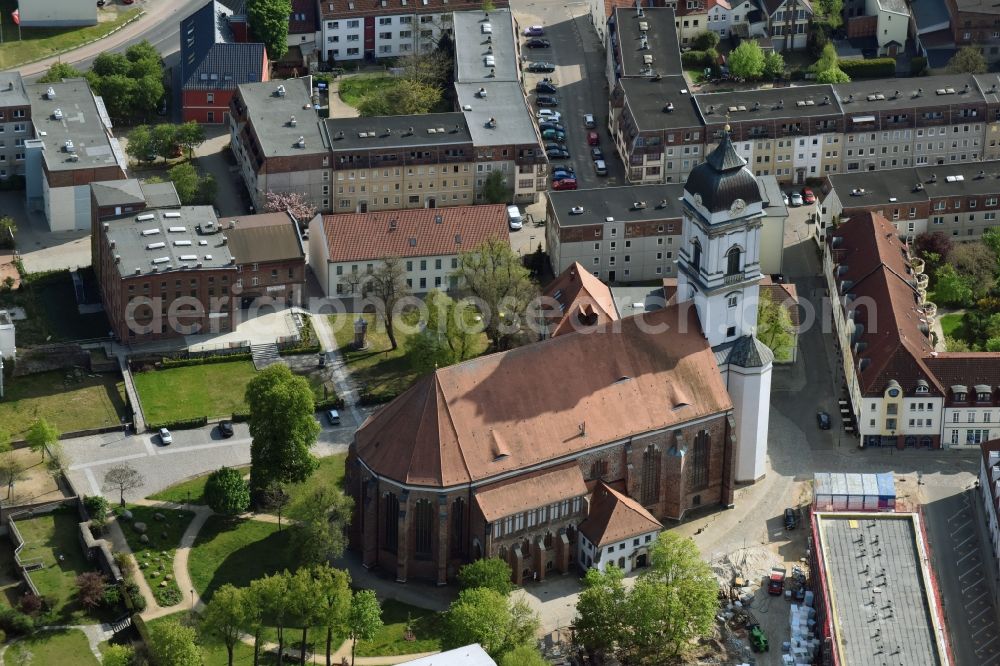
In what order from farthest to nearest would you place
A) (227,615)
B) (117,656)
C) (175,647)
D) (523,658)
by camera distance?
1. (227,615)
2. (117,656)
3. (523,658)
4. (175,647)

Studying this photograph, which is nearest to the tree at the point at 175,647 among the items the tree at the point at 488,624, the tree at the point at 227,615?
the tree at the point at 227,615

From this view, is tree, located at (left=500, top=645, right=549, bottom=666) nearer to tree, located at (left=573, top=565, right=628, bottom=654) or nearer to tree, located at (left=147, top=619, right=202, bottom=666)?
tree, located at (left=573, top=565, right=628, bottom=654)

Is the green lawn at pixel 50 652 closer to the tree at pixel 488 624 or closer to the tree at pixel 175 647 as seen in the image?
the tree at pixel 175 647

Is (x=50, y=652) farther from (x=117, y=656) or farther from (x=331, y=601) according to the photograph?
(x=331, y=601)

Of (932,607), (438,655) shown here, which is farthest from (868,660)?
(438,655)

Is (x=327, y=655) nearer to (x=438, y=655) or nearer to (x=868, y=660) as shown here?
(x=438, y=655)

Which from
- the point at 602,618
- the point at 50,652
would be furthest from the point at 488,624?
the point at 50,652

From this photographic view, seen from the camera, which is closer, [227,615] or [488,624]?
[227,615]

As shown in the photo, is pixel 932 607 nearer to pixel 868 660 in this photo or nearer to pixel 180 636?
pixel 868 660
